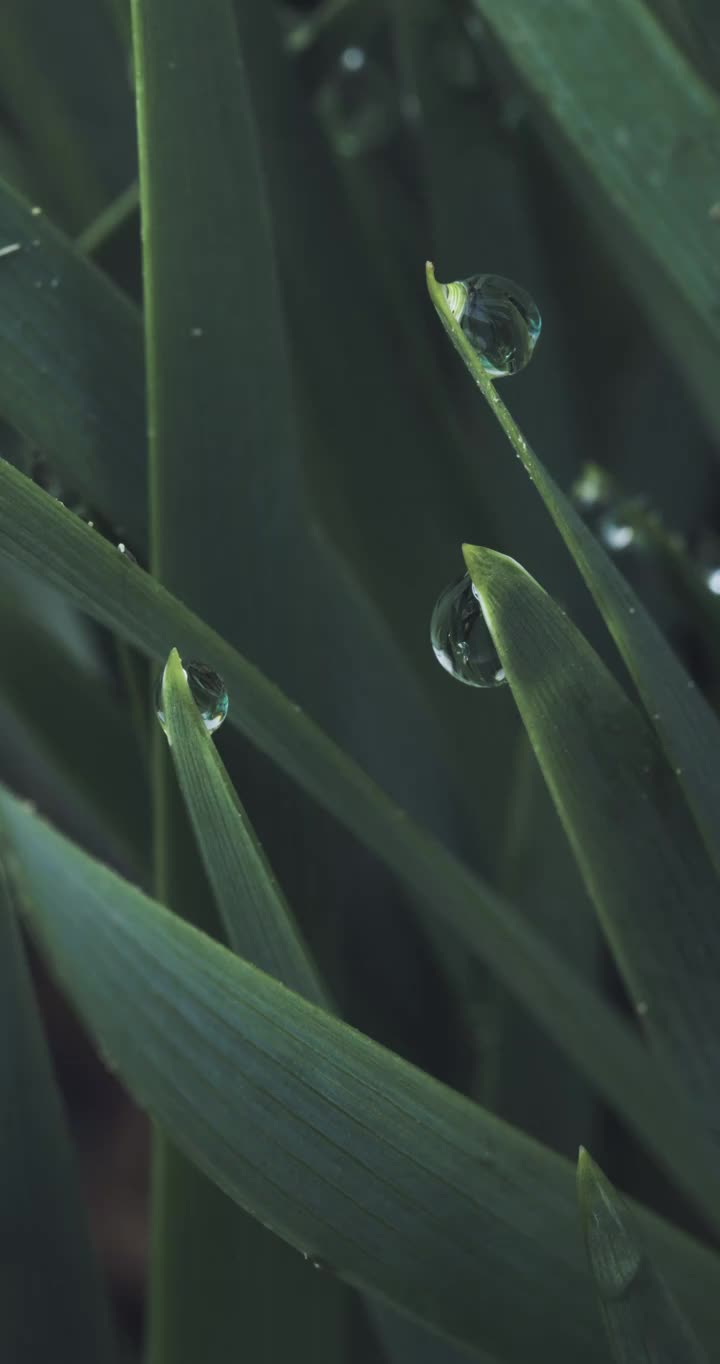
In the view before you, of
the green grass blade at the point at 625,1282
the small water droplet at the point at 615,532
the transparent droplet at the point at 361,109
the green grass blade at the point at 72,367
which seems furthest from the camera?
the transparent droplet at the point at 361,109

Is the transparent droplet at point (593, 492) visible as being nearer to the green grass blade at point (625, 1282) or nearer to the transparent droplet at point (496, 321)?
the transparent droplet at point (496, 321)

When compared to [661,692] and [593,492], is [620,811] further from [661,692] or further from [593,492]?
[593,492]

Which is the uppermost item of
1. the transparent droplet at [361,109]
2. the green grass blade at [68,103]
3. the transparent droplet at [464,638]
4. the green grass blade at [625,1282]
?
the green grass blade at [68,103]

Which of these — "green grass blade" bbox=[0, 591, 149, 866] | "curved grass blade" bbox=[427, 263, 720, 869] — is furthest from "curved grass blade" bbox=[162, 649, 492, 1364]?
"green grass blade" bbox=[0, 591, 149, 866]

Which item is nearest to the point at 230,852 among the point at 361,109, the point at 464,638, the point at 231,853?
the point at 231,853

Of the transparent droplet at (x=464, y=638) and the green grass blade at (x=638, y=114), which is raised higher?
the green grass blade at (x=638, y=114)

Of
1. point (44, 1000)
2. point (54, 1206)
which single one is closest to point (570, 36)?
point (54, 1206)

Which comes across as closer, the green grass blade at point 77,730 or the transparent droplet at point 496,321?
the transparent droplet at point 496,321

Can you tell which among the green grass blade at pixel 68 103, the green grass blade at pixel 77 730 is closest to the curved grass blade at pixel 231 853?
the green grass blade at pixel 77 730
